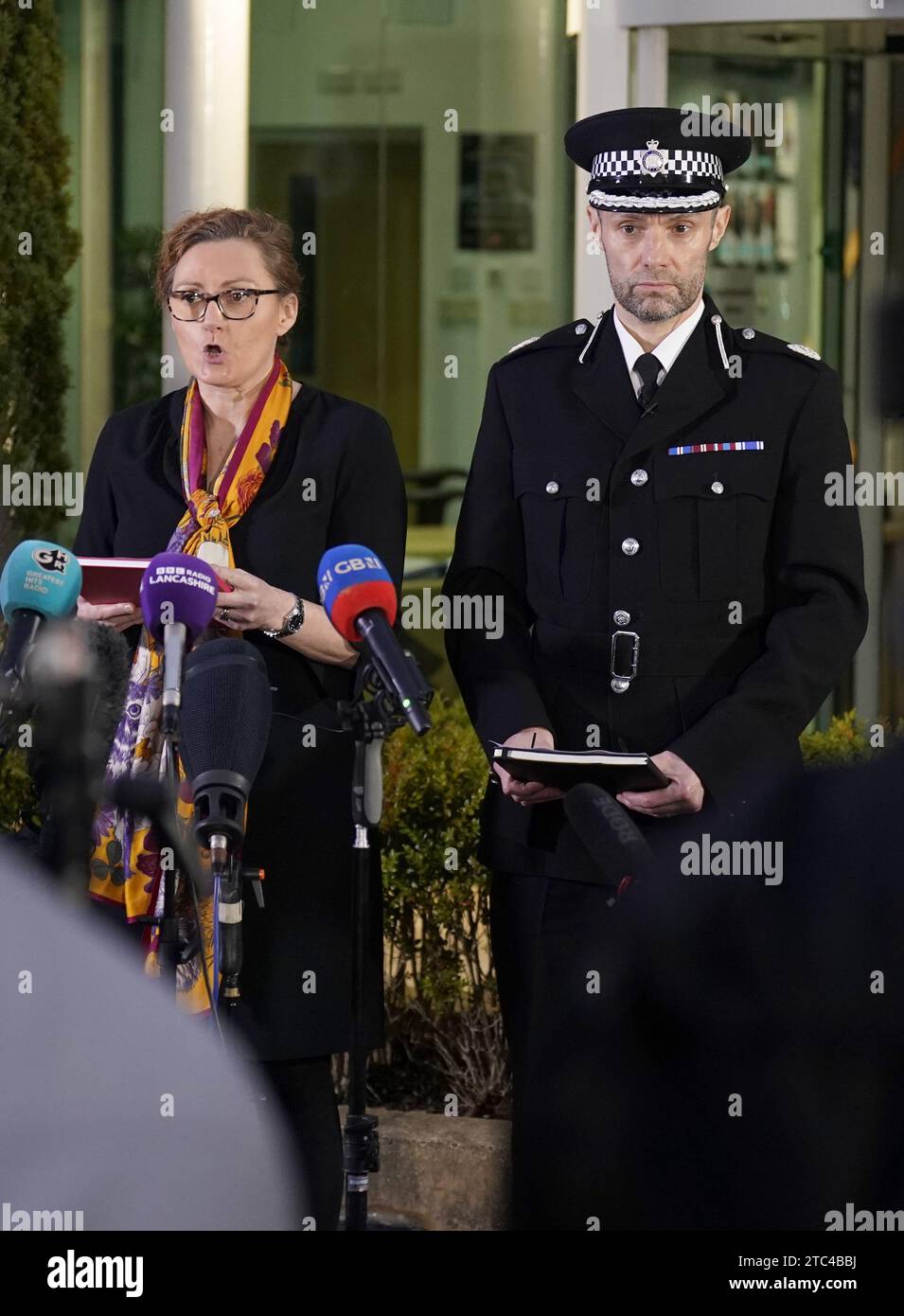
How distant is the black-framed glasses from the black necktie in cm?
70

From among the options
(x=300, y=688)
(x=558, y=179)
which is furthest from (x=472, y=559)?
(x=558, y=179)

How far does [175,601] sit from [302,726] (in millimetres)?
785

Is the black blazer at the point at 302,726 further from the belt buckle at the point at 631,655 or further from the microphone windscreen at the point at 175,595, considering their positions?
the microphone windscreen at the point at 175,595

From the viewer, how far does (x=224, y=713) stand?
275cm

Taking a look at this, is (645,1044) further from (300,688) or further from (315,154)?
(315,154)

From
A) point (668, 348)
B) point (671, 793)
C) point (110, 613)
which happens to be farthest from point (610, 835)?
point (668, 348)

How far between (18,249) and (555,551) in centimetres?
244

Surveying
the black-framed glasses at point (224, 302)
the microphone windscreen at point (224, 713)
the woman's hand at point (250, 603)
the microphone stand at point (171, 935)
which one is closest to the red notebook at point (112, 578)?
the woman's hand at point (250, 603)

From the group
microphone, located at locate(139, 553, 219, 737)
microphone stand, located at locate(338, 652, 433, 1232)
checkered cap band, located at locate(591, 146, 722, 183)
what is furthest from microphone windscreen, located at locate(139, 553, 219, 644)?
checkered cap band, located at locate(591, 146, 722, 183)

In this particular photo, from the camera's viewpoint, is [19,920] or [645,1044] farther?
[645,1044]

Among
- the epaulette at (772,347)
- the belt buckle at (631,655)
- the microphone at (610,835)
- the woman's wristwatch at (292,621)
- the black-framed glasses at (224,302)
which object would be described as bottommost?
the microphone at (610,835)

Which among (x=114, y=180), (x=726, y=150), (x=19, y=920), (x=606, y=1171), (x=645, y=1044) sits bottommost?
(x=606, y=1171)

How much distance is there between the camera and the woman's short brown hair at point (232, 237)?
3.63 meters
